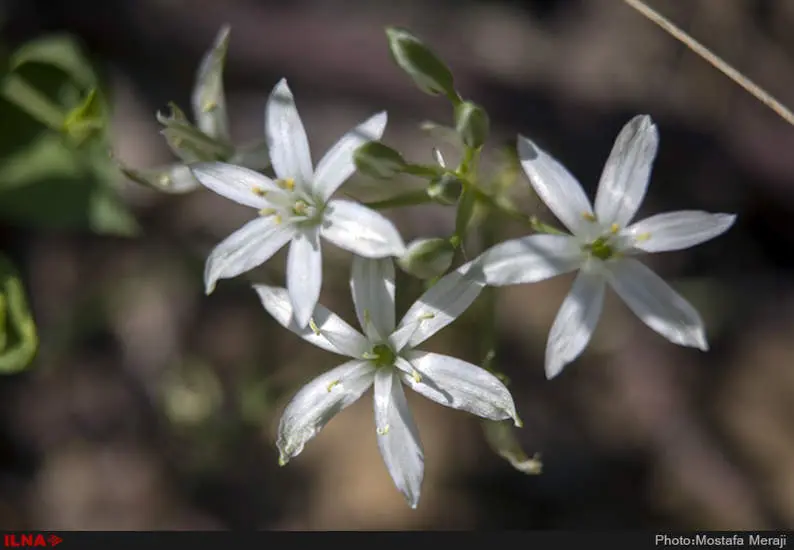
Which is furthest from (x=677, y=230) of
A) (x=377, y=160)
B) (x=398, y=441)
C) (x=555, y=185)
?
(x=398, y=441)

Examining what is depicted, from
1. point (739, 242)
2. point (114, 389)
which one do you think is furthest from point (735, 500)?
point (114, 389)

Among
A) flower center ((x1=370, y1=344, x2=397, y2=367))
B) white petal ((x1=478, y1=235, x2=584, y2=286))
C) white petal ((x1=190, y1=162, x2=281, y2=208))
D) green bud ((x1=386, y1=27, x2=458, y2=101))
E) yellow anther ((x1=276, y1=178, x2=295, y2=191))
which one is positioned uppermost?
green bud ((x1=386, y1=27, x2=458, y2=101))

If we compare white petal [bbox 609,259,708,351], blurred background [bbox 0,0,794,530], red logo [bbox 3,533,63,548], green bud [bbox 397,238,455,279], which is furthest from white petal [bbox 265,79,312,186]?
red logo [bbox 3,533,63,548]

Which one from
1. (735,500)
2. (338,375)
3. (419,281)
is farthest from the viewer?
(735,500)

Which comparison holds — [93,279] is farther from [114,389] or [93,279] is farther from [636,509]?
[636,509]

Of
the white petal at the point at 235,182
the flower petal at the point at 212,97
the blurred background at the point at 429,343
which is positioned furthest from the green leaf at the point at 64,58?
the white petal at the point at 235,182

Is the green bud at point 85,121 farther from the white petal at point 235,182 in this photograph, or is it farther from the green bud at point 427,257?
the green bud at point 427,257

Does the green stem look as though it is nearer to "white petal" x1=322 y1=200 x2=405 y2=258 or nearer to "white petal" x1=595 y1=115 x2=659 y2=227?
"white petal" x1=322 y1=200 x2=405 y2=258
